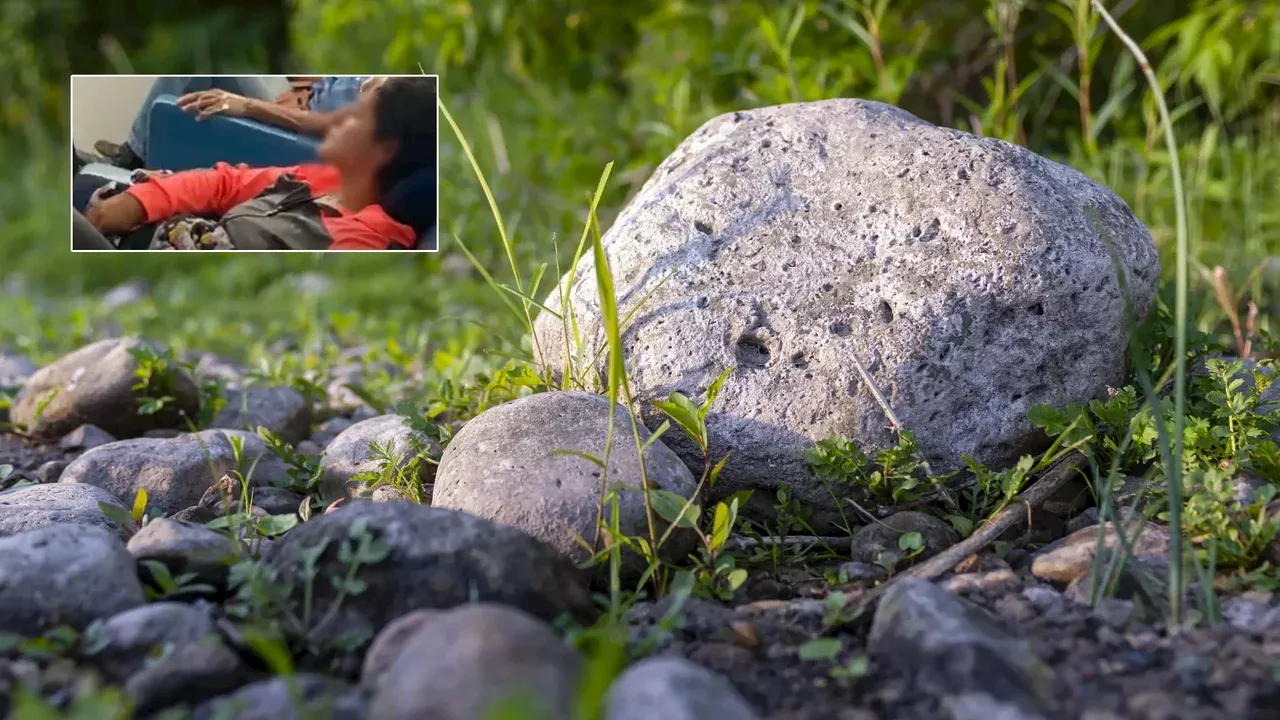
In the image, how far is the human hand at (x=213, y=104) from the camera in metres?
2.31

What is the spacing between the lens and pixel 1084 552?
185cm

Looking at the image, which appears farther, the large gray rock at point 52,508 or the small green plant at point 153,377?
the small green plant at point 153,377

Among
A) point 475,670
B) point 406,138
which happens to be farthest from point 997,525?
point 406,138

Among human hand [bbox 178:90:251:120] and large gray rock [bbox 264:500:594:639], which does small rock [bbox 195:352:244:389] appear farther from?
large gray rock [bbox 264:500:594:639]

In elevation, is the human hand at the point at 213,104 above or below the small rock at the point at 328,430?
above

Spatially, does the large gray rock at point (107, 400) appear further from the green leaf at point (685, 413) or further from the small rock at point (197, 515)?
the green leaf at point (685, 413)

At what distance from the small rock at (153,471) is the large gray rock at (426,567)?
30.7 inches

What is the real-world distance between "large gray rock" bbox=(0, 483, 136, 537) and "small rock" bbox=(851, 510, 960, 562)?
1295 mm

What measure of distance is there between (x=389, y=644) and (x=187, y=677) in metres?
0.26

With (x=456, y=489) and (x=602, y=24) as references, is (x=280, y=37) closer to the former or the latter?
(x=602, y=24)

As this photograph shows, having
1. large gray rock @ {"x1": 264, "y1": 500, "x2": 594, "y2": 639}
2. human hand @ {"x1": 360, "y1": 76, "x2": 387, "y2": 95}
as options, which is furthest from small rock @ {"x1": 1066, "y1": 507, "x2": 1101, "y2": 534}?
human hand @ {"x1": 360, "y1": 76, "x2": 387, "y2": 95}

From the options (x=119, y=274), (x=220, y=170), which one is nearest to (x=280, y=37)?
(x=119, y=274)

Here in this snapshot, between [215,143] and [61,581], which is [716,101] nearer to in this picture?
[215,143]

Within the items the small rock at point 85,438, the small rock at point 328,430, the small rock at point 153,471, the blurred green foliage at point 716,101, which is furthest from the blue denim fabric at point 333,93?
the blurred green foliage at point 716,101
